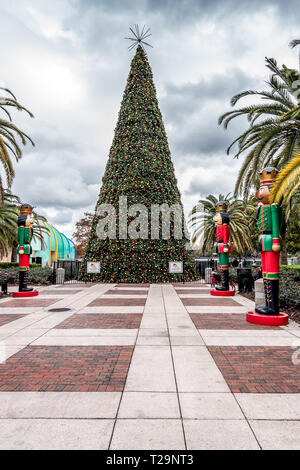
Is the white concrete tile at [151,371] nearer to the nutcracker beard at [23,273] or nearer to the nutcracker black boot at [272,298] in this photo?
the nutcracker black boot at [272,298]

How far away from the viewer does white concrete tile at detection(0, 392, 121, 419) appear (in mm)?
3111

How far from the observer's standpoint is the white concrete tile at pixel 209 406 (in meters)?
Answer: 3.10

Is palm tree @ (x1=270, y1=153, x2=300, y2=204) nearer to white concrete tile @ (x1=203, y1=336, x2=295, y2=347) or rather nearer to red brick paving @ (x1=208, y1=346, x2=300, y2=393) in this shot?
white concrete tile @ (x1=203, y1=336, x2=295, y2=347)

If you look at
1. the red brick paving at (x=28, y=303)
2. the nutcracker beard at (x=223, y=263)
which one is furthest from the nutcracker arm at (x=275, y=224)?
the red brick paving at (x=28, y=303)

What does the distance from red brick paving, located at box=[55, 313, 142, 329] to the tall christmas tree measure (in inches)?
380

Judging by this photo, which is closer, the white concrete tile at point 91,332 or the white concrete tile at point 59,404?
the white concrete tile at point 59,404

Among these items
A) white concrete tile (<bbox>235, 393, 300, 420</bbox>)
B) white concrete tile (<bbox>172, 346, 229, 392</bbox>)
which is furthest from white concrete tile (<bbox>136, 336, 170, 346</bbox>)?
white concrete tile (<bbox>235, 393, 300, 420</bbox>)

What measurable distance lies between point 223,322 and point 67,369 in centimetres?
416

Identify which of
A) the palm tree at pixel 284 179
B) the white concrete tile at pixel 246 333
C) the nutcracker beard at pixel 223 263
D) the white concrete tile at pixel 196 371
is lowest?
the white concrete tile at pixel 196 371

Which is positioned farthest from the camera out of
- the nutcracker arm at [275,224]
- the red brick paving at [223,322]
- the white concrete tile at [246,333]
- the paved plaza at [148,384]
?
the nutcracker arm at [275,224]

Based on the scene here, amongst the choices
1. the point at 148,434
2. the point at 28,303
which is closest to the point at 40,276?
the point at 28,303

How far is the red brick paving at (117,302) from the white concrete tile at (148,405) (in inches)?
248

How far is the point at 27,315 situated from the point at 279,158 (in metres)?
11.6

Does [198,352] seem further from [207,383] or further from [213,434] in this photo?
[213,434]
